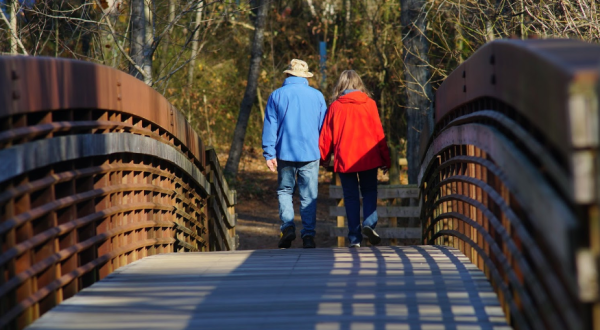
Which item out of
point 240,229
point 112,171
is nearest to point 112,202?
point 112,171

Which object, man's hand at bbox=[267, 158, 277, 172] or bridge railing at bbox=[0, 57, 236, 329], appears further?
man's hand at bbox=[267, 158, 277, 172]

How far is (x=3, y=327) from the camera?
9.52 ft

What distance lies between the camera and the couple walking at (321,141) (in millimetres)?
7043

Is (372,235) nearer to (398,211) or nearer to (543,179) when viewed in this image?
(398,211)

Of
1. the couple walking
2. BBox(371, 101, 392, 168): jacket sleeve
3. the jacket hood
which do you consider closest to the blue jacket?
the couple walking

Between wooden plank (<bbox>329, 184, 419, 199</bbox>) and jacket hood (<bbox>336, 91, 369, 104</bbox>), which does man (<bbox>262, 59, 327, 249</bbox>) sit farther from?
wooden plank (<bbox>329, 184, 419, 199</bbox>)

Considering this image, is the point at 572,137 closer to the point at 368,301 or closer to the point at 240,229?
the point at 368,301

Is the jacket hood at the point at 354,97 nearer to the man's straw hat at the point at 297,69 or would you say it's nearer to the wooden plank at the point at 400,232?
the man's straw hat at the point at 297,69

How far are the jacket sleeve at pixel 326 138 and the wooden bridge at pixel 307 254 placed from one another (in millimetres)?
1643

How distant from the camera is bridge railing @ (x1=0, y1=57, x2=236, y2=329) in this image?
3115 mm

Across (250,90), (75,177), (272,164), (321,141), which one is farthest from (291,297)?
(250,90)

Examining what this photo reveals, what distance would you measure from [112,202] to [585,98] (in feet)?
11.5

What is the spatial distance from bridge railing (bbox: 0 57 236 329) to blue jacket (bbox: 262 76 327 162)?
83 centimetres

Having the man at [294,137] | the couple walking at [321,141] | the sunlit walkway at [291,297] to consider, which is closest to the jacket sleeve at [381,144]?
the couple walking at [321,141]
